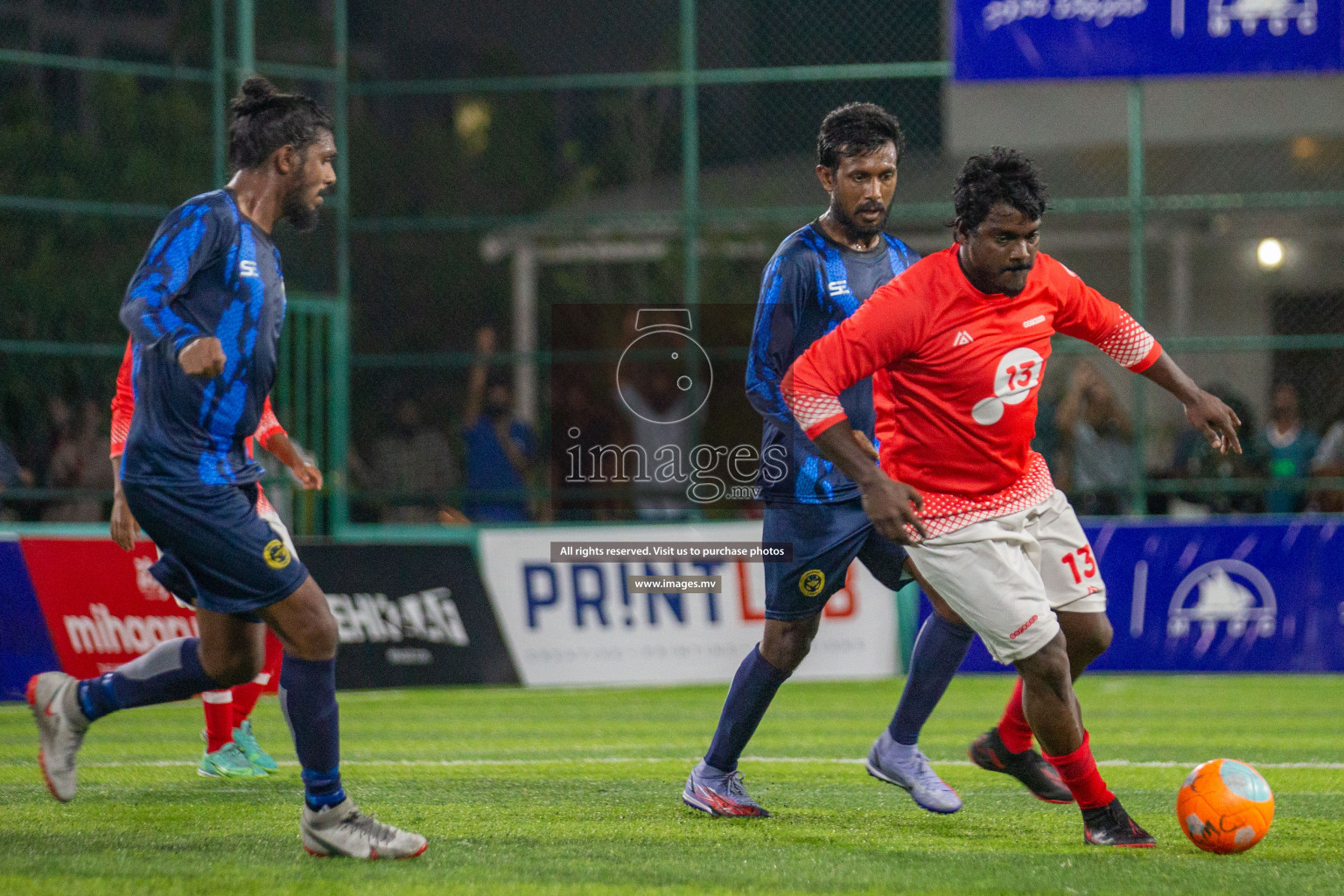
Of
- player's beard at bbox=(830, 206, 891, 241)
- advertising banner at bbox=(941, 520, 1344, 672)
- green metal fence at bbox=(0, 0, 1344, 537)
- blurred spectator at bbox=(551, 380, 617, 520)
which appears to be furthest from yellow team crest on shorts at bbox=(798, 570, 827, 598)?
blurred spectator at bbox=(551, 380, 617, 520)

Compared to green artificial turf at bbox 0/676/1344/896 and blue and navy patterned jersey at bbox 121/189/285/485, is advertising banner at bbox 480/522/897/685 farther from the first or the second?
blue and navy patterned jersey at bbox 121/189/285/485

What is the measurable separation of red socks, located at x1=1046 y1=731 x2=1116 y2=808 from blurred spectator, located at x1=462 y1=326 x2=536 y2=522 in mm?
8082

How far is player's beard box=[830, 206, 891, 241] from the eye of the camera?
5566mm

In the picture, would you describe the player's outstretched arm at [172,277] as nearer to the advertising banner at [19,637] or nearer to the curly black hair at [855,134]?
the curly black hair at [855,134]

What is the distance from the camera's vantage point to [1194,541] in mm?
11109

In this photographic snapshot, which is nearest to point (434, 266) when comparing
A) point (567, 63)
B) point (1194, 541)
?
point (567, 63)

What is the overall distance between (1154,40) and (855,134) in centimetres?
779

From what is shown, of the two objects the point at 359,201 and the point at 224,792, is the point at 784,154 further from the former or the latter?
the point at 224,792

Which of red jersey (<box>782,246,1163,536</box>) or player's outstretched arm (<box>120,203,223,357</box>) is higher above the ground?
player's outstretched arm (<box>120,203,223,357</box>)

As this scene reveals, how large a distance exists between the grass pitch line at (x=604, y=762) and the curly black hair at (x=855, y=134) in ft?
9.05

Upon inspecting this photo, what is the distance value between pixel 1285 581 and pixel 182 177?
888 cm

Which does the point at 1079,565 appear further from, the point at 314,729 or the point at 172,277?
the point at 172,277

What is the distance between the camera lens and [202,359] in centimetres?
433

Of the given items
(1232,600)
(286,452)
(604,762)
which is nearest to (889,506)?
(286,452)
